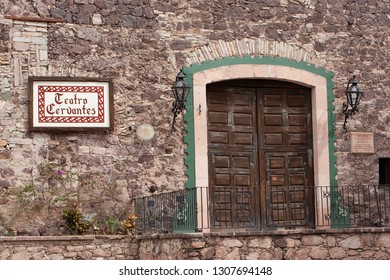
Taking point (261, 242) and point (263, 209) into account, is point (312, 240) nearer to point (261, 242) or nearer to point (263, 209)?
point (261, 242)

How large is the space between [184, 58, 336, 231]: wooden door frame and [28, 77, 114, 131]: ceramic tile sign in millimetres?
1373

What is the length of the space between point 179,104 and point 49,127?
210 centimetres

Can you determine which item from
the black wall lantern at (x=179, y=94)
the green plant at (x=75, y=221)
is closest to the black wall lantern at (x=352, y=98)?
the black wall lantern at (x=179, y=94)

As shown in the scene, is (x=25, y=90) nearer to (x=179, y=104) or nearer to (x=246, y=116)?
(x=179, y=104)

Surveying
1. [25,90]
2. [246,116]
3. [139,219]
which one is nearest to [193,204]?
[139,219]

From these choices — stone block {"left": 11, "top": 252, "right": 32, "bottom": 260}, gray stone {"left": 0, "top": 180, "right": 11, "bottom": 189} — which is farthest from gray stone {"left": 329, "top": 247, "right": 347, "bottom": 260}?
gray stone {"left": 0, "top": 180, "right": 11, "bottom": 189}

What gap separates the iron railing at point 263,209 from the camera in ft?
54.3

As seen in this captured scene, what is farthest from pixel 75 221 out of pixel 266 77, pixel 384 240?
pixel 384 240

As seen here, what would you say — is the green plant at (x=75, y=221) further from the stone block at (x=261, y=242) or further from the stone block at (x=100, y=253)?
the stone block at (x=261, y=242)

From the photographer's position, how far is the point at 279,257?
14.5 metres

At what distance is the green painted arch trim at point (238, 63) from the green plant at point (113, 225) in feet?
4.61

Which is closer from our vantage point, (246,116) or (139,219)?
(139,219)

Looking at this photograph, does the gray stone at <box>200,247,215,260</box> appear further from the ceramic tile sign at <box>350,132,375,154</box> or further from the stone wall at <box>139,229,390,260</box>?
the ceramic tile sign at <box>350,132,375,154</box>

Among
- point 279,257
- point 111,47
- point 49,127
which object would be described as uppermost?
point 111,47
